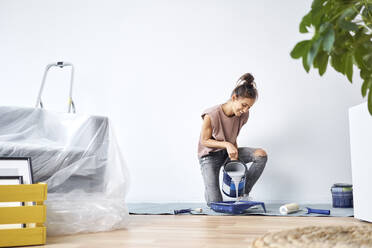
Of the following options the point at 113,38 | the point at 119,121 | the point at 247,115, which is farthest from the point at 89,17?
the point at 247,115

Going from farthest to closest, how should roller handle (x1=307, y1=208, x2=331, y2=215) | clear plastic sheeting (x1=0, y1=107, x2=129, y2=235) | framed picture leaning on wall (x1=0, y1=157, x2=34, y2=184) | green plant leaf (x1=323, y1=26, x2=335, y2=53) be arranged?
roller handle (x1=307, y1=208, x2=331, y2=215) → clear plastic sheeting (x1=0, y1=107, x2=129, y2=235) → framed picture leaning on wall (x1=0, y1=157, x2=34, y2=184) → green plant leaf (x1=323, y1=26, x2=335, y2=53)

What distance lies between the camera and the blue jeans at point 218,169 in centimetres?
245

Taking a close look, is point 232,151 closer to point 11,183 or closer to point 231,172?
point 231,172

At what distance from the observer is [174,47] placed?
2.94m

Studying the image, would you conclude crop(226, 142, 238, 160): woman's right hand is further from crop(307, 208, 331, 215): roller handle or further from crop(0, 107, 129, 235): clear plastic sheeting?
crop(0, 107, 129, 235): clear plastic sheeting

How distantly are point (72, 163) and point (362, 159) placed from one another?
115 cm

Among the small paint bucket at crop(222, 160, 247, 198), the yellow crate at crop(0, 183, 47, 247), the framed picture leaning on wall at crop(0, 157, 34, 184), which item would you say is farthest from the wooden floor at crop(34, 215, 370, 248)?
the small paint bucket at crop(222, 160, 247, 198)

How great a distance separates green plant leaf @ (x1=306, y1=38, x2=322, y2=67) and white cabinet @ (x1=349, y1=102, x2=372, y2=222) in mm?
1130

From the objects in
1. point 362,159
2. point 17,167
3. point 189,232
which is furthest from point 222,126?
point 17,167

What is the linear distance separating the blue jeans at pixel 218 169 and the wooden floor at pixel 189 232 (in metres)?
0.52

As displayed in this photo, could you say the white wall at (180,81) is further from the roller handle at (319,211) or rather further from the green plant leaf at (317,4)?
the green plant leaf at (317,4)

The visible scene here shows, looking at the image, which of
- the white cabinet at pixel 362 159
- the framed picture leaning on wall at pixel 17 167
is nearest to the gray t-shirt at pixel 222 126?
the white cabinet at pixel 362 159

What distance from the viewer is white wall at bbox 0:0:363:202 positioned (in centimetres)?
263

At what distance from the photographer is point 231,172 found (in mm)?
2336
